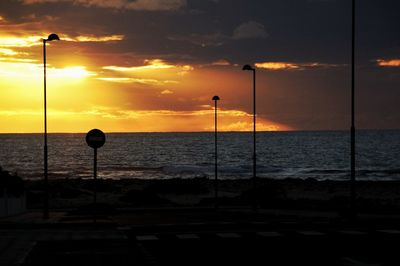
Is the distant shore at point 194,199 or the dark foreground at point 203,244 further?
the distant shore at point 194,199

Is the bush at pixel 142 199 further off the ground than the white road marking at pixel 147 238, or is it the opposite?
the white road marking at pixel 147 238

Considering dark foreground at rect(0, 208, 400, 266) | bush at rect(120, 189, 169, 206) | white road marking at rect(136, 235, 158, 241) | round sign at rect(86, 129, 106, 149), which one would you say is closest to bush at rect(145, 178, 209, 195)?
bush at rect(120, 189, 169, 206)

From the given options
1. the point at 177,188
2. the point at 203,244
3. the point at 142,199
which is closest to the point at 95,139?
the point at 203,244

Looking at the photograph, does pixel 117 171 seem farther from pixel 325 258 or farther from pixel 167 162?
pixel 325 258

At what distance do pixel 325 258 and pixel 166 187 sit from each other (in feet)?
160

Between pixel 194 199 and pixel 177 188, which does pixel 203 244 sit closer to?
pixel 194 199

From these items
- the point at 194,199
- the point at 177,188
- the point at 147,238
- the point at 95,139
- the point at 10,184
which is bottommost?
the point at 194,199

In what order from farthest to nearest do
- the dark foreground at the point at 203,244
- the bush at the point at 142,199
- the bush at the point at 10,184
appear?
1. the bush at the point at 142,199
2. the bush at the point at 10,184
3. the dark foreground at the point at 203,244

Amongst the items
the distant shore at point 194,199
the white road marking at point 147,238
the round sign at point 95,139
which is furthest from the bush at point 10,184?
the white road marking at point 147,238

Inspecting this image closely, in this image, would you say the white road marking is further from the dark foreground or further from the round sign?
the round sign

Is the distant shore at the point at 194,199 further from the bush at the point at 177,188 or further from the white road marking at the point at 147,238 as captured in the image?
the white road marking at the point at 147,238


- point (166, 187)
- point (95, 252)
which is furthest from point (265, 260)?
point (166, 187)

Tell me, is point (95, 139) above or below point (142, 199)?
above

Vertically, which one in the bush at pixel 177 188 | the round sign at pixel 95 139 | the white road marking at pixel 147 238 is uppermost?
the round sign at pixel 95 139
